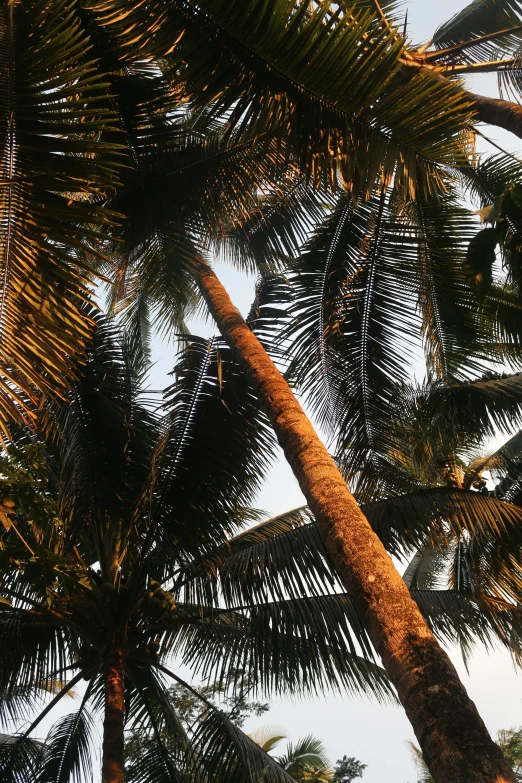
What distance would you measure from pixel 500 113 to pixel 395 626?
370cm

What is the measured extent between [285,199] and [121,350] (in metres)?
2.65

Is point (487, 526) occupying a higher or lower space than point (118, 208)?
lower

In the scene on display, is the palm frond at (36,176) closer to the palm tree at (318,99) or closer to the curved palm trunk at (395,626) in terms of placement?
the palm tree at (318,99)

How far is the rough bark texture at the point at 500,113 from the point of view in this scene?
4.80 m

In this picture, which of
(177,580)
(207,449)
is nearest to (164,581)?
(177,580)

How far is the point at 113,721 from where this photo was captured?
598 centimetres

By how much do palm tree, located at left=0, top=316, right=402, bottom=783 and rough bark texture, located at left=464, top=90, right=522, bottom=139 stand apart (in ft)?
11.0

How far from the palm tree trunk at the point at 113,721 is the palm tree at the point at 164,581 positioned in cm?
2

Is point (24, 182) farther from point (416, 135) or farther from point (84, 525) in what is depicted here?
point (84, 525)

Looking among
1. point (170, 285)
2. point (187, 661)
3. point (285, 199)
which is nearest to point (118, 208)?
point (170, 285)

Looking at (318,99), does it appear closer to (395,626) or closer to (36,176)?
(36,176)

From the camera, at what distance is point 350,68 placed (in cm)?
435

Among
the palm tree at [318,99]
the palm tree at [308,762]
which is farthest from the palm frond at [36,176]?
the palm tree at [308,762]

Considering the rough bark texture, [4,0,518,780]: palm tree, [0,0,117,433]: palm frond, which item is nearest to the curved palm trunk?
[4,0,518,780]: palm tree
